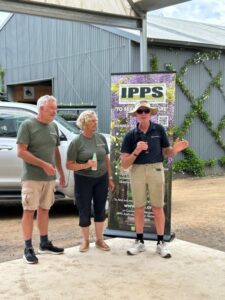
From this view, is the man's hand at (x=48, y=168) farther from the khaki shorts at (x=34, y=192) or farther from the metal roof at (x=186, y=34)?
the metal roof at (x=186, y=34)

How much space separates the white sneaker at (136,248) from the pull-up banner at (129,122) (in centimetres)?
30

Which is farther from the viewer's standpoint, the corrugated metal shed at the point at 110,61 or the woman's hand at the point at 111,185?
the corrugated metal shed at the point at 110,61

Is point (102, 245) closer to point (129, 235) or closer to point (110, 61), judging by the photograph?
point (129, 235)

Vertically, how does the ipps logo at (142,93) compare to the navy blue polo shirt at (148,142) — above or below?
above

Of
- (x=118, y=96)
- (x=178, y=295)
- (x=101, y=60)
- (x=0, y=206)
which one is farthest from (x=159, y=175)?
(x=101, y=60)

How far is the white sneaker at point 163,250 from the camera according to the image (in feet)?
18.4

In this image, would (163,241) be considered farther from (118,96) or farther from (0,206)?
(0,206)

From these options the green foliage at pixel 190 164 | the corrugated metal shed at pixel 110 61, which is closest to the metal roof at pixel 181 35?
the corrugated metal shed at pixel 110 61

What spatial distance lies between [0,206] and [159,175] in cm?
471

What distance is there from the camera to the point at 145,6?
20.8 feet

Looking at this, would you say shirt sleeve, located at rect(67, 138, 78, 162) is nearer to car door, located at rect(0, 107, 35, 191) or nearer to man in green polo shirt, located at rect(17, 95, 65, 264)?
man in green polo shirt, located at rect(17, 95, 65, 264)

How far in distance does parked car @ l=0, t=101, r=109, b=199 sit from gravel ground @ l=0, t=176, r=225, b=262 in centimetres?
50

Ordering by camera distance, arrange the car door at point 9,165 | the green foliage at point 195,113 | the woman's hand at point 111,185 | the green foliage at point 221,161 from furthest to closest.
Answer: the green foliage at point 221,161, the green foliage at point 195,113, the car door at point 9,165, the woman's hand at point 111,185

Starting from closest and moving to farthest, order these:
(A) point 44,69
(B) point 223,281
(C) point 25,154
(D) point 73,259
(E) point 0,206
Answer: (B) point 223,281 < (C) point 25,154 < (D) point 73,259 < (E) point 0,206 < (A) point 44,69
